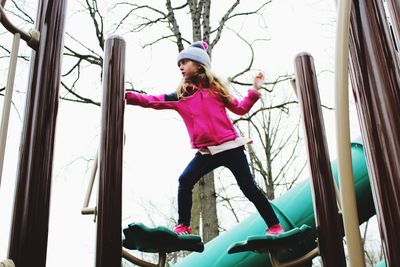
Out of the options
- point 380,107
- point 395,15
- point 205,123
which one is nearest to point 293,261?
point 380,107

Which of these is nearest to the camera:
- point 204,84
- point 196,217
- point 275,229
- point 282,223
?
point 275,229

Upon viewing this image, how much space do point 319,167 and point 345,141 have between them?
768 millimetres

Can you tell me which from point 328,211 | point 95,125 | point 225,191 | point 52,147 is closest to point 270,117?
point 225,191

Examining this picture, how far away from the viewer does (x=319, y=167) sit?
1.83 m

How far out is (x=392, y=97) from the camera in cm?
97

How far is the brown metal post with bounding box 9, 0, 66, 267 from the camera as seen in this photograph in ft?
3.63

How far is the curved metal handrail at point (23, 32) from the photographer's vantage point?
1176mm

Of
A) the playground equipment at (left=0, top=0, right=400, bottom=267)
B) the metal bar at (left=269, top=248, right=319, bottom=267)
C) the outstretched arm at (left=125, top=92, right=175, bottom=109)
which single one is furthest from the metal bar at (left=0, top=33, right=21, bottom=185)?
the outstretched arm at (left=125, top=92, right=175, bottom=109)

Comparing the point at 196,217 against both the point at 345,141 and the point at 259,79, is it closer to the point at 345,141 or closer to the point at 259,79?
the point at 259,79

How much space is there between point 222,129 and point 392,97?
1.77 meters

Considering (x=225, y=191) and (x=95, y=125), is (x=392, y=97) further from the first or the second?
(x=225, y=191)

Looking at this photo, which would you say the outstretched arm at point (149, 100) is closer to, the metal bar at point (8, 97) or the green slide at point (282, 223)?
the green slide at point (282, 223)

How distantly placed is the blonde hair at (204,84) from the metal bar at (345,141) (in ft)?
5.83

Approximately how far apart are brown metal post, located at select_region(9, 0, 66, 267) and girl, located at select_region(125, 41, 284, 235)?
4.06 feet
